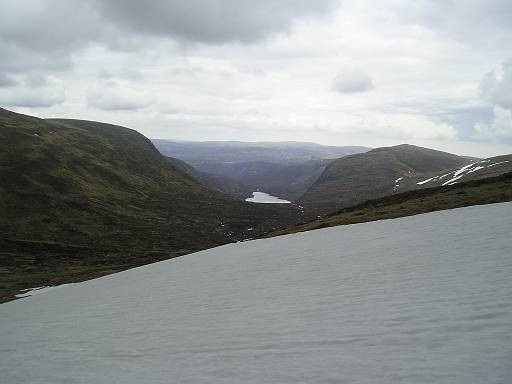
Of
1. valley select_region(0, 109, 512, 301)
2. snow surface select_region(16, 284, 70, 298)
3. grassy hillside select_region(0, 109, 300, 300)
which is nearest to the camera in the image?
snow surface select_region(16, 284, 70, 298)

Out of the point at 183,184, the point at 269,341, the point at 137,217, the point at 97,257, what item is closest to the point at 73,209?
the point at 137,217

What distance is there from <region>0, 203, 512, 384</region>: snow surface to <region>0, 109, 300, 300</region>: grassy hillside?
37122 millimetres

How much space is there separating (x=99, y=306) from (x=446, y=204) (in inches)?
1676

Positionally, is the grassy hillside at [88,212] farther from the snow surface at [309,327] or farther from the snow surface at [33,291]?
the snow surface at [309,327]

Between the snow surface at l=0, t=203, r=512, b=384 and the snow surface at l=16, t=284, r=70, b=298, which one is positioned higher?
the snow surface at l=0, t=203, r=512, b=384

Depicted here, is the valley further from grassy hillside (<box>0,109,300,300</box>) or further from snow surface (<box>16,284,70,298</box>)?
snow surface (<box>16,284,70,298</box>)

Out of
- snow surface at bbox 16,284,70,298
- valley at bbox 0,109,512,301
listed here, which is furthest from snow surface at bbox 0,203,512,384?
valley at bbox 0,109,512,301

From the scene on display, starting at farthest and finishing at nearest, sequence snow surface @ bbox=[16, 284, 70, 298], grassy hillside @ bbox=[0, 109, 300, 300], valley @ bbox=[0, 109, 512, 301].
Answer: grassy hillside @ bbox=[0, 109, 300, 300], valley @ bbox=[0, 109, 512, 301], snow surface @ bbox=[16, 284, 70, 298]

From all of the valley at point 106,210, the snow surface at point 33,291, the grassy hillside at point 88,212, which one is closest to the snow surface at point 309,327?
the snow surface at point 33,291

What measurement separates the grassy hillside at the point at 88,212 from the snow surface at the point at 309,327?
37.1 meters

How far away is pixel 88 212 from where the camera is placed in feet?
379

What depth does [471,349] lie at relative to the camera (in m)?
8.76

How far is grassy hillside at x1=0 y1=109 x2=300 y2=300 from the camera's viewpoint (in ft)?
251

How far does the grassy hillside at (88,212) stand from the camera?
76438mm
